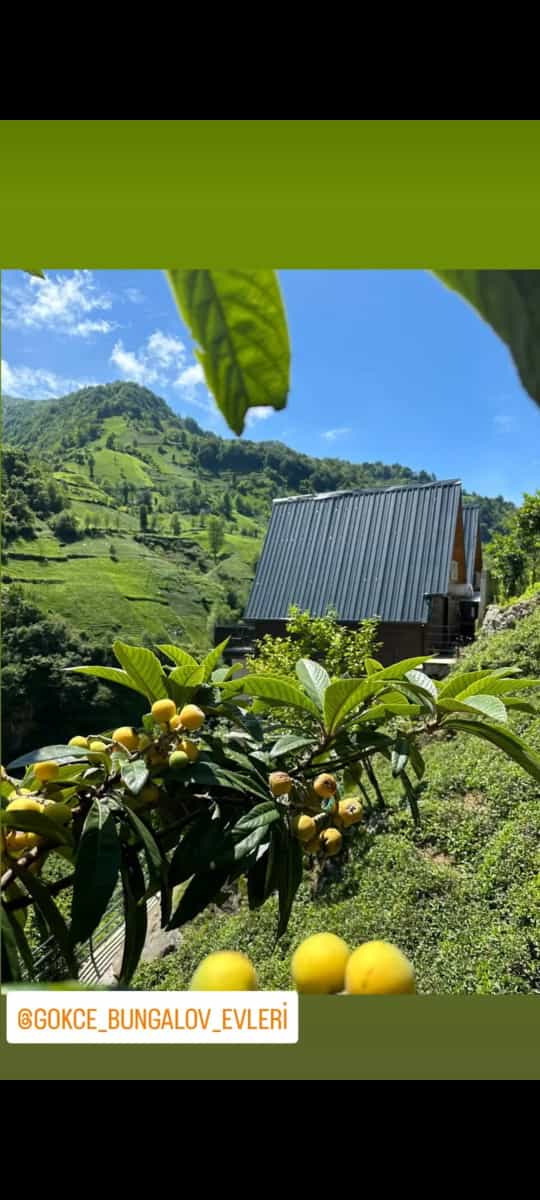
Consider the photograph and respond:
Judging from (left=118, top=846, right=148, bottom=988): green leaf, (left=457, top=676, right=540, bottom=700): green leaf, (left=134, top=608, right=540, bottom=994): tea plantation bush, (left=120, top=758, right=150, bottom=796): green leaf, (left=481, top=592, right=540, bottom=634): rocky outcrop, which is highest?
(left=481, top=592, right=540, bottom=634): rocky outcrop

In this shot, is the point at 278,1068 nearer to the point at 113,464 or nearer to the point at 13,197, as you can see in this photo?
the point at 13,197

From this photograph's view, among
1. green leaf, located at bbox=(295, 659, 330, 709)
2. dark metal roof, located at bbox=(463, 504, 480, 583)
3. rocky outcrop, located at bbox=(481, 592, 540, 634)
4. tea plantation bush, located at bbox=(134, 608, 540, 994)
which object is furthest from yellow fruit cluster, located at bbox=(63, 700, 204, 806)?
dark metal roof, located at bbox=(463, 504, 480, 583)

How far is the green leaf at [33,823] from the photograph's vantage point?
400mm

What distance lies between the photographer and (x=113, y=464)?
182 inches

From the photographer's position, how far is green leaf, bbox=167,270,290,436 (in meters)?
Result: 0.17

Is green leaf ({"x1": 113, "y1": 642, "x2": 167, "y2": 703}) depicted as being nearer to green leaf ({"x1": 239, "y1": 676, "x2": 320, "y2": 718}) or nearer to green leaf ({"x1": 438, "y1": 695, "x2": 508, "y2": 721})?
green leaf ({"x1": 239, "y1": 676, "x2": 320, "y2": 718})

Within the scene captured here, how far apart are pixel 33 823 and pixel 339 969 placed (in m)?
0.21

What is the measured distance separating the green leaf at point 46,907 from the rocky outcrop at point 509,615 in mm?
3863

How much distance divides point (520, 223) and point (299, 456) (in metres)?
2.51

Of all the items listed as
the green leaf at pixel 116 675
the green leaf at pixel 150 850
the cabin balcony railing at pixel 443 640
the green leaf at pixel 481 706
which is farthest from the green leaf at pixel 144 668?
the cabin balcony railing at pixel 443 640

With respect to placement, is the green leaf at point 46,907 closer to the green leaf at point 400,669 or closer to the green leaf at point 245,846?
the green leaf at point 245,846

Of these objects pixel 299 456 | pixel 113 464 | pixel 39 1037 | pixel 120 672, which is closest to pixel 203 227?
pixel 120 672

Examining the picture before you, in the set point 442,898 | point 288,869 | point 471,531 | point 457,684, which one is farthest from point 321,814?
point 471,531

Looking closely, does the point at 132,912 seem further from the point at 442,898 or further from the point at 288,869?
the point at 442,898
